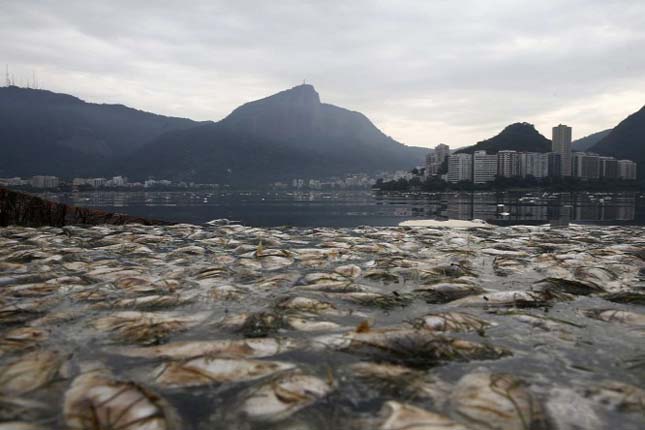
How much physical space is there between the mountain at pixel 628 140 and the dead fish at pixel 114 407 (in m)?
199

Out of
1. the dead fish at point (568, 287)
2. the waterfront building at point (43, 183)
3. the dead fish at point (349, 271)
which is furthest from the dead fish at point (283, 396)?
the waterfront building at point (43, 183)

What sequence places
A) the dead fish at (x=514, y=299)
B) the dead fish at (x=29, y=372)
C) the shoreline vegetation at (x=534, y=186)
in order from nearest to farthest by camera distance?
the dead fish at (x=29, y=372)
the dead fish at (x=514, y=299)
the shoreline vegetation at (x=534, y=186)

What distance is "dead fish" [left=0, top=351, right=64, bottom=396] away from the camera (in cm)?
248

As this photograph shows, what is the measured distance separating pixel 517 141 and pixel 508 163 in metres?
41.5

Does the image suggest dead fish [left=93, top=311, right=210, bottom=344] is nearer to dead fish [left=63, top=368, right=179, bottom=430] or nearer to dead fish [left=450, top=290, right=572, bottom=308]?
dead fish [left=63, top=368, right=179, bottom=430]

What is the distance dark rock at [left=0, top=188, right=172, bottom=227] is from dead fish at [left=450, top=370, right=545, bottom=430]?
14.4 m

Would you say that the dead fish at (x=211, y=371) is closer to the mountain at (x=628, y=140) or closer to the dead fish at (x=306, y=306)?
the dead fish at (x=306, y=306)

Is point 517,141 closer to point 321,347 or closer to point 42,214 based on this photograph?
point 42,214

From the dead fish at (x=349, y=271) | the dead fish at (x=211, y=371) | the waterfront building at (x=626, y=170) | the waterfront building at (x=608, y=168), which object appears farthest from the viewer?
the waterfront building at (x=626, y=170)

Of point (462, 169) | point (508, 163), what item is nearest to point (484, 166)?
point (462, 169)

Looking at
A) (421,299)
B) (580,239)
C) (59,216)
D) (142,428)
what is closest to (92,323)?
(142,428)

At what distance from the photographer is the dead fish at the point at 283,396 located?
229 centimetres

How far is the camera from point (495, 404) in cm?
234

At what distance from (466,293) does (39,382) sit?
13.7ft
